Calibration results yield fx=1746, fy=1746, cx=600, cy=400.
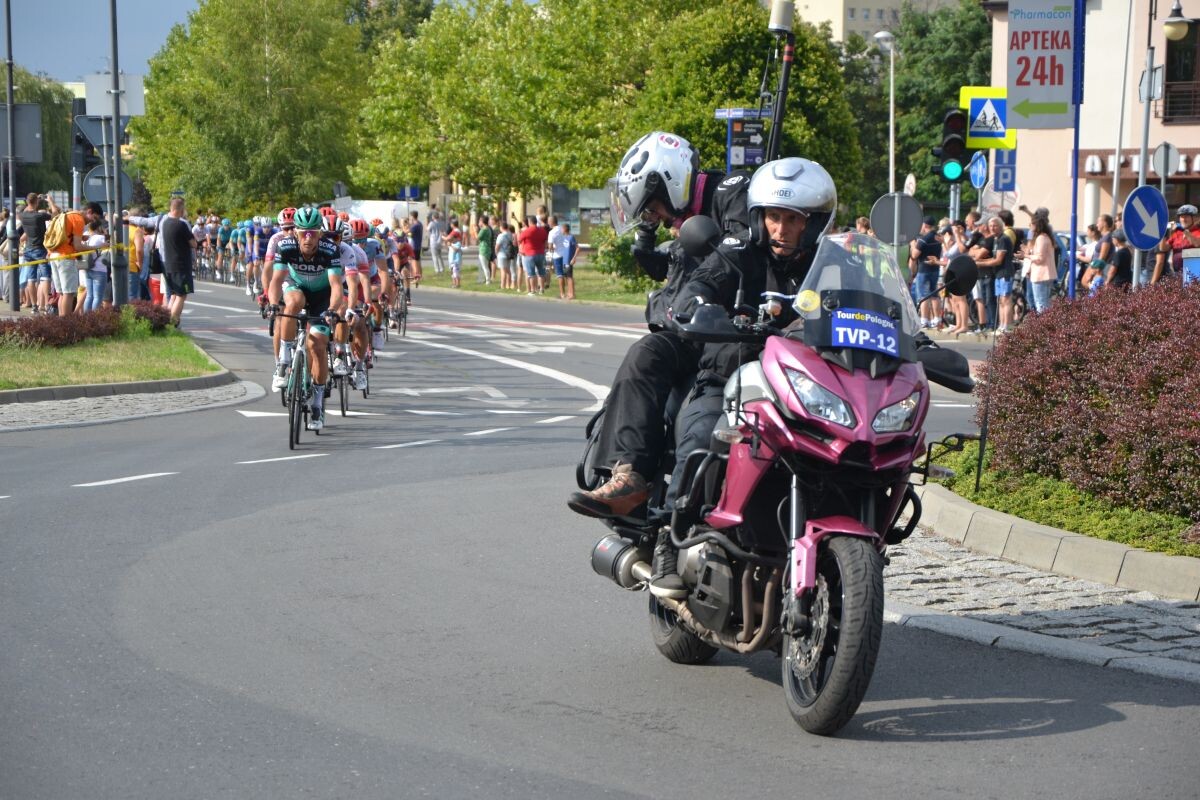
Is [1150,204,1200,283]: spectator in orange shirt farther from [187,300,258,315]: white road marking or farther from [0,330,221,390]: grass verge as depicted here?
[187,300,258,315]: white road marking

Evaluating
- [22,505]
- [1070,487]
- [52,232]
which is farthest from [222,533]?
[52,232]

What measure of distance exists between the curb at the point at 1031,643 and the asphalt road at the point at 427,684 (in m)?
0.09

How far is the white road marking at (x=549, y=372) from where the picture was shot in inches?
731

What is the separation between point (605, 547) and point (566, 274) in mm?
33906

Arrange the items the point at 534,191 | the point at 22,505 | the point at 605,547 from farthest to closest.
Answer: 1. the point at 534,191
2. the point at 22,505
3. the point at 605,547

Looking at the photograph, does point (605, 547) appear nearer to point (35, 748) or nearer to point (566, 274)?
point (35, 748)

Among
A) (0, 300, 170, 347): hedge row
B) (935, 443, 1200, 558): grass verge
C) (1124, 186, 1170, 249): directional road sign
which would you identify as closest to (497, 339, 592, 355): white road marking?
(0, 300, 170, 347): hedge row

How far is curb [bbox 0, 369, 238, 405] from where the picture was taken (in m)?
17.2

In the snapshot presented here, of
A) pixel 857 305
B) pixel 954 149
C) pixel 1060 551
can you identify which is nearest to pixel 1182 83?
pixel 954 149

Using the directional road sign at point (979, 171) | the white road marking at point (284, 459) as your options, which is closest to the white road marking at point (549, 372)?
the white road marking at point (284, 459)

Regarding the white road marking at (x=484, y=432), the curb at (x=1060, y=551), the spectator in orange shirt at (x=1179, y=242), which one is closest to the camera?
the curb at (x=1060, y=551)

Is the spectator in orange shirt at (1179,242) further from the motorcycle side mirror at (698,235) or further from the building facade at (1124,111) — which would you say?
the building facade at (1124,111)

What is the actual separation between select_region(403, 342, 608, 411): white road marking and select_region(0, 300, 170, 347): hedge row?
4380 mm

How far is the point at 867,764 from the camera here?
5.00 m
